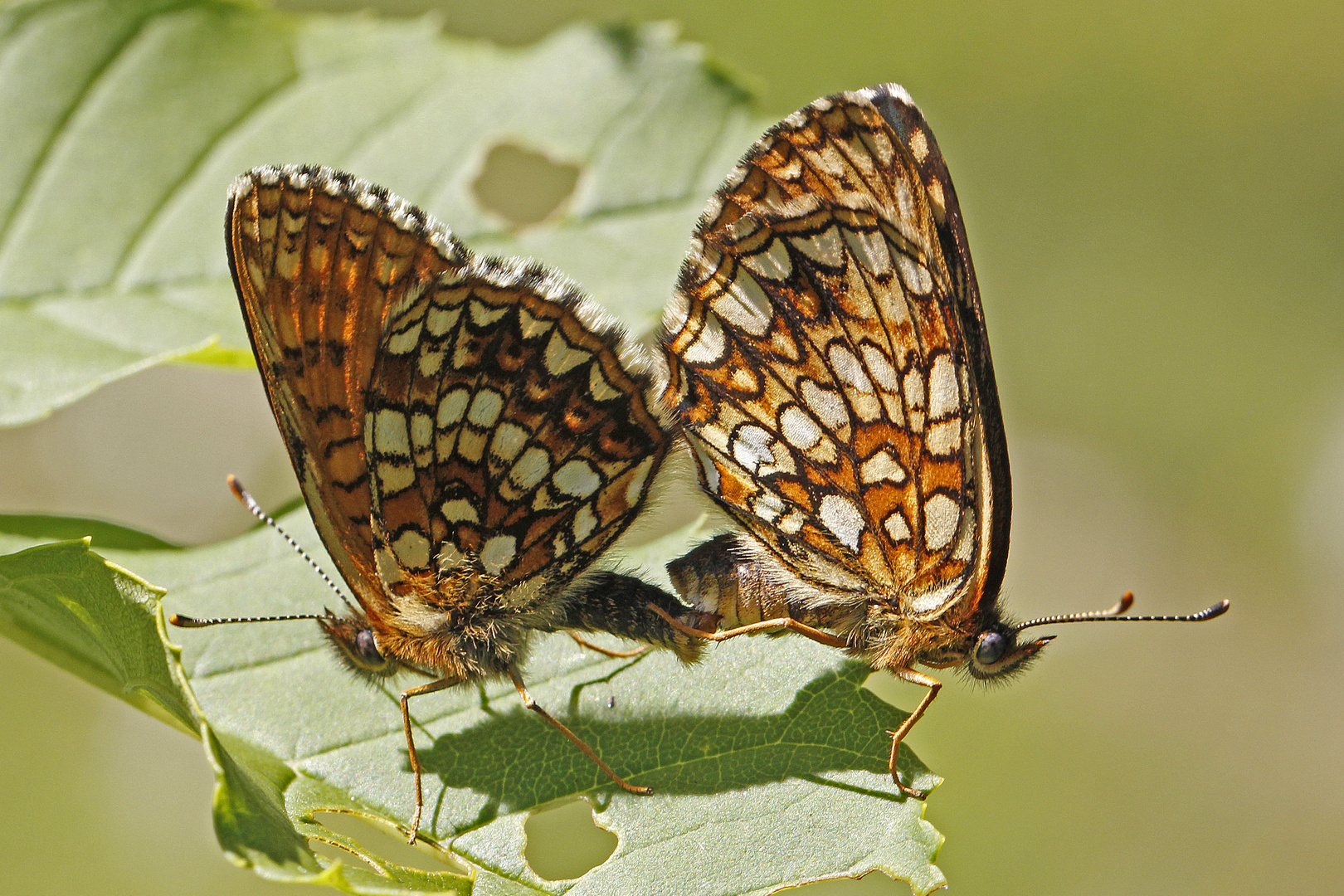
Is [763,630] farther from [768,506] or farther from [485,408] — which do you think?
[485,408]

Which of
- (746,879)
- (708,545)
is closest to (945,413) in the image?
(708,545)

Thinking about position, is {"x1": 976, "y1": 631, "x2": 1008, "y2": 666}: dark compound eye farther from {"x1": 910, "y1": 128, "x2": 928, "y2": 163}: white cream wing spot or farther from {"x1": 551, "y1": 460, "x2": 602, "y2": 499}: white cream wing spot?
{"x1": 910, "y1": 128, "x2": 928, "y2": 163}: white cream wing spot

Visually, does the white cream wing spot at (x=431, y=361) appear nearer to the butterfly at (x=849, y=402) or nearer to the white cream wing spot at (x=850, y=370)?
the butterfly at (x=849, y=402)

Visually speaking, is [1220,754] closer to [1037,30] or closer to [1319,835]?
[1319,835]

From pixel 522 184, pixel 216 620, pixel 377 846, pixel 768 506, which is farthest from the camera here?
pixel 377 846

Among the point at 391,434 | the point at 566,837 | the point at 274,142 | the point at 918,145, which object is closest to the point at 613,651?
the point at 391,434

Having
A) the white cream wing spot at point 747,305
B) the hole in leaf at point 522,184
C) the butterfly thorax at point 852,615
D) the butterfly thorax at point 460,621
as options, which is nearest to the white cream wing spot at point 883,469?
the butterfly thorax at point 852,615
